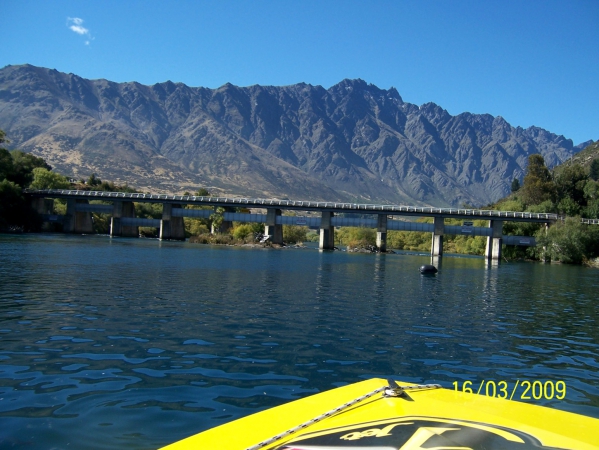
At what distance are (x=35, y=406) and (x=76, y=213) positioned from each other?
11878cm

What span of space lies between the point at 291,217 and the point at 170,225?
28.6 metres

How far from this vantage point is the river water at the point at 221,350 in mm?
9023

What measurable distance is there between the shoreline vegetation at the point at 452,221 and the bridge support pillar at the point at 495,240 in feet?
16.9

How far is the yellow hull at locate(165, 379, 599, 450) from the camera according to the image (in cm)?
500

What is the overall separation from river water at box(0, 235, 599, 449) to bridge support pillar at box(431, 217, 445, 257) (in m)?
70.2

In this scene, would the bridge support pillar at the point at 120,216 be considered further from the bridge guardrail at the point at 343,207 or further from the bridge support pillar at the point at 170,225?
the bridge support pillar at the point at 170,225

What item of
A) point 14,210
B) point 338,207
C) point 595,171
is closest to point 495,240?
point 338,207

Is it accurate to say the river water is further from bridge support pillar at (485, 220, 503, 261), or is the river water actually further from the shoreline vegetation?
bridge support pillar at (485, 220, 503, 261)

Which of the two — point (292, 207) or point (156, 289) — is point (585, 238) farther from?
point (156, 289)

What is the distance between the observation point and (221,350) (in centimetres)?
1386

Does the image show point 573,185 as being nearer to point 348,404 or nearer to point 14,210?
point 14,210

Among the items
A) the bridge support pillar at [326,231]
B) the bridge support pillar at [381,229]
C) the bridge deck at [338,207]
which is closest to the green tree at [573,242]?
the bridge deck at [338,207]
